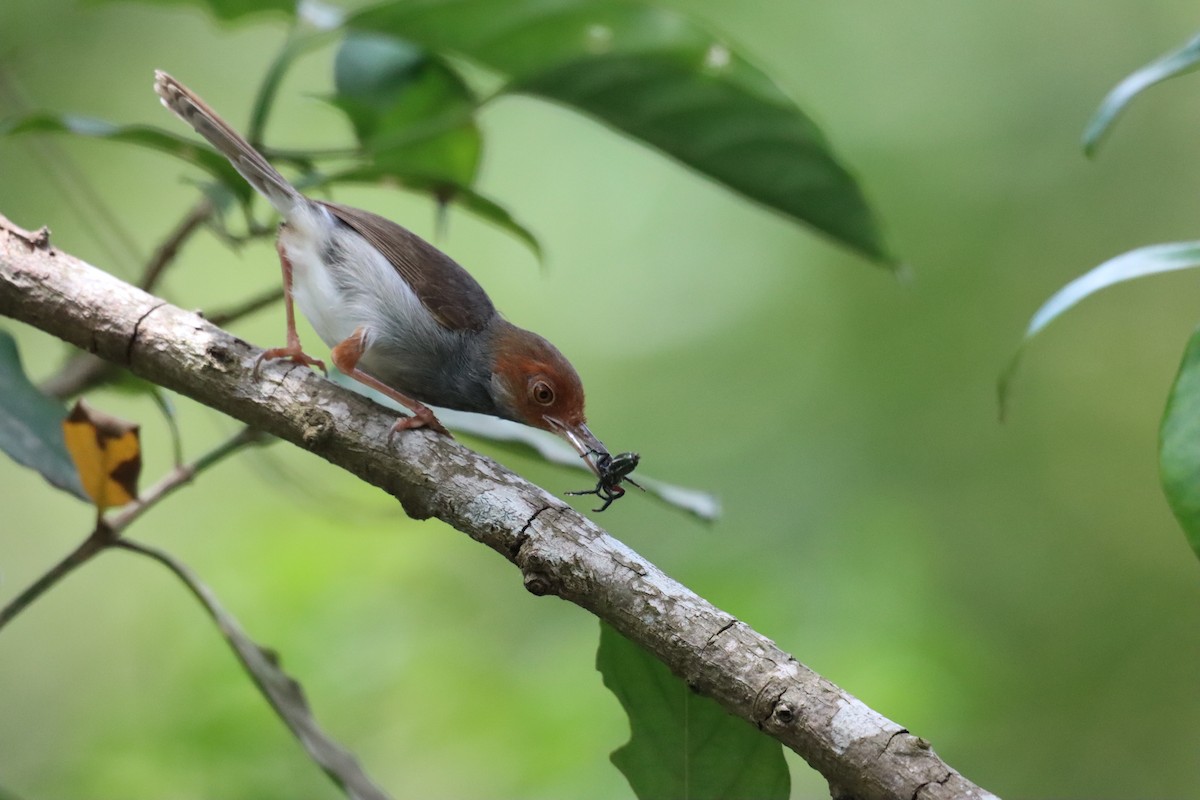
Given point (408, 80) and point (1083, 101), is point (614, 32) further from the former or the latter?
point (1083, 101)

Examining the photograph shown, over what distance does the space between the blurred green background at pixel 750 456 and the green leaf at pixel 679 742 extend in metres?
1.80

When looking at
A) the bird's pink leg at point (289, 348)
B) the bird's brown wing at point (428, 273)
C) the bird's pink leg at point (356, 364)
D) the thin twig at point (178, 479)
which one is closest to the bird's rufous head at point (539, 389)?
the bird's brown wing at point (428, 273)

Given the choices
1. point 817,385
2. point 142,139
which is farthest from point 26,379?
point 817,385

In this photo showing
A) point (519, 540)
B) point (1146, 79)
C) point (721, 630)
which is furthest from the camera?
point (1146, 79)

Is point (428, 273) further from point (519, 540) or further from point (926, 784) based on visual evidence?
point (926, 784)

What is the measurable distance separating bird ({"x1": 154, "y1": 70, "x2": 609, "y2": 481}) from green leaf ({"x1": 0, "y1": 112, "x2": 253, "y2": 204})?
0.06 m

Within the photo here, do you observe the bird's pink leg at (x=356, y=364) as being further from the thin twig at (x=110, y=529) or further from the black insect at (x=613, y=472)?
the black insect at (x=613, y=472)

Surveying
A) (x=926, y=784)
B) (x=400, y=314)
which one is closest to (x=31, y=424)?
(x=400, y=314)

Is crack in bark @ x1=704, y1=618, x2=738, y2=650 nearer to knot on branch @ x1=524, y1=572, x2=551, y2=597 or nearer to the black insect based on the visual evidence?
knot on branch @ x1=524, y1=572, x2=551, y2=597

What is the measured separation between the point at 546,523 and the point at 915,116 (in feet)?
24.2

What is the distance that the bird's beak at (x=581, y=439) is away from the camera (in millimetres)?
2820

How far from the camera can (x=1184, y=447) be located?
5.80ft

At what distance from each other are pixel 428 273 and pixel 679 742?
5.29 ft

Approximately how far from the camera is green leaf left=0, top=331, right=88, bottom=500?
246cm
